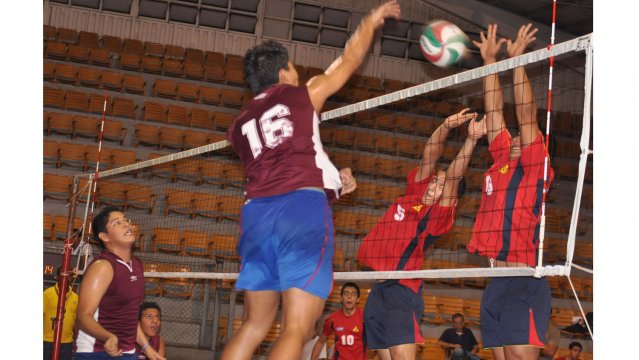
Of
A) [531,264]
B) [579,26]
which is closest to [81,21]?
[579,26]

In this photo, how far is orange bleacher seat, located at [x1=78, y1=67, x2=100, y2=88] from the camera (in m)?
17.0

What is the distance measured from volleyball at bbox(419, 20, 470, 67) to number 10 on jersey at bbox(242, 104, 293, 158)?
3.94 metres

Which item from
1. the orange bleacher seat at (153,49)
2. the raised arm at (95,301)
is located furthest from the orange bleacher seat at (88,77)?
the raised arm at (95,301)

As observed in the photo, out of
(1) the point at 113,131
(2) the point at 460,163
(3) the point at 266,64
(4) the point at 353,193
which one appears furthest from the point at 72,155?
(3) the point at 266,64

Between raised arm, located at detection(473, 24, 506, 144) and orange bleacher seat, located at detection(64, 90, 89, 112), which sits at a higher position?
orange bleacher seat, located at detection(64, 90, 89, 112)

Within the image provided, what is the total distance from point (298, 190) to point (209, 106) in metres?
14.4

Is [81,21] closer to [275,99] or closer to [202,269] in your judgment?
[202,269]

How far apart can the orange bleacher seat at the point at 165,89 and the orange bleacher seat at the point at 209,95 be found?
64cm

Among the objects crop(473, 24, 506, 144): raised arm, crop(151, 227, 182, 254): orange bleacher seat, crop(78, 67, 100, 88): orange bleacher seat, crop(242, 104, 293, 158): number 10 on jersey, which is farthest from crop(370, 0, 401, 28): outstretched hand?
crop(78, 67, 100, 88): orange bleacher seat

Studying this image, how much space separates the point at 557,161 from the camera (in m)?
17.5

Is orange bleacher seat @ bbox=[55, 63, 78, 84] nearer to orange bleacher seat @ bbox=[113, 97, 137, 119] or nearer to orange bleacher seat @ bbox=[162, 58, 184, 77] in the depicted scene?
orange bleacher seat @ bbox=[113, 97, 137, 119]

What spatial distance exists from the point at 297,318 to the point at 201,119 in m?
13.8

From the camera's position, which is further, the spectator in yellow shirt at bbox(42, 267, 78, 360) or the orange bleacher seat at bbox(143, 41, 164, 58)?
the orange bleacher seat at bbox(143, 41, 164, 58)

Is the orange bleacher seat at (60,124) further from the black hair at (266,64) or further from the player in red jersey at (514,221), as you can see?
the black hair at (266,64)
